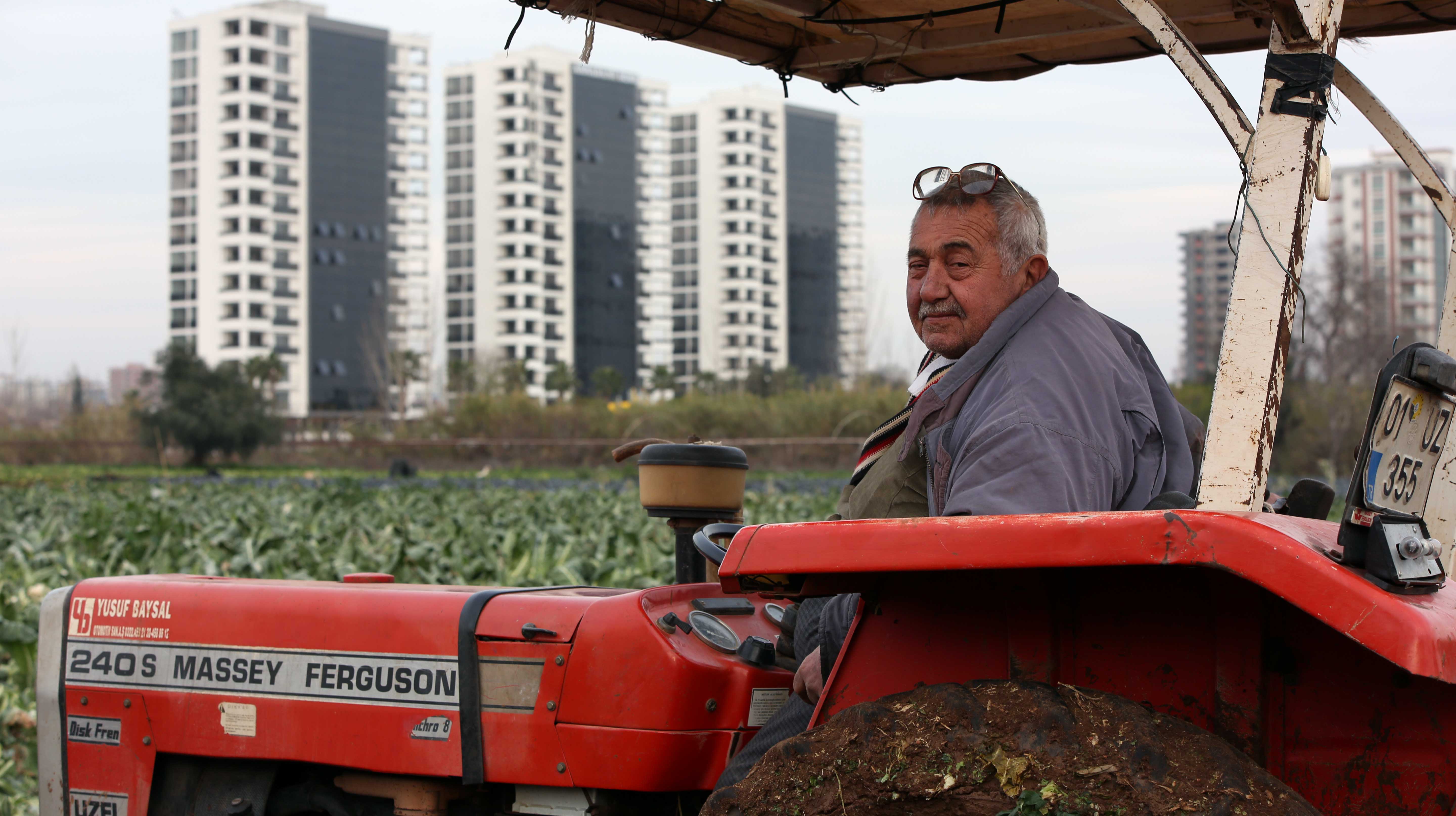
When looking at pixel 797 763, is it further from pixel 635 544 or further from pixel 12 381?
pixel 12 381

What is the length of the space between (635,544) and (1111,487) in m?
10.5

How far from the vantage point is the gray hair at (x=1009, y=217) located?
268 centimetres

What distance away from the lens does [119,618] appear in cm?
320

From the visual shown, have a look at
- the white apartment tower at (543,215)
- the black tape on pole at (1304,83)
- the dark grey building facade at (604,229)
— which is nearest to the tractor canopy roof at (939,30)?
the black tape on pole at (1304,83)

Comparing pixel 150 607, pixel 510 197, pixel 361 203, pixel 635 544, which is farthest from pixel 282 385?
pixel 150 607

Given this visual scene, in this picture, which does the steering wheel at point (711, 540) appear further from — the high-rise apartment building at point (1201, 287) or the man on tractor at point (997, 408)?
the high-rise apartment building at point (1201, 287)

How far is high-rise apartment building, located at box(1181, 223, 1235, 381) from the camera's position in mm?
97688

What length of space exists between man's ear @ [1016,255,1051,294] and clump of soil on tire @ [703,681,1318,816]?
1.12 metres

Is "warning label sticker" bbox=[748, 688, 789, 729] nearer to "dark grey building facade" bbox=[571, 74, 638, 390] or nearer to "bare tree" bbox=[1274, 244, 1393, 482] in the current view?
"bare tree" bbox=[1274, 244, 1393, 482]

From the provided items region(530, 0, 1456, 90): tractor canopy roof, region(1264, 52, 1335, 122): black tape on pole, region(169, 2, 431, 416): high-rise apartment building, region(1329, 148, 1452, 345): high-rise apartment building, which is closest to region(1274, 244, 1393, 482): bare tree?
region(530, 0, 1456, 90): tractor canopy roof

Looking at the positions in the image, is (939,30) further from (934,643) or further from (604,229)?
(604,229)

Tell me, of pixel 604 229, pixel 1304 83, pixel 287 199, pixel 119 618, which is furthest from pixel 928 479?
pixel 604 229

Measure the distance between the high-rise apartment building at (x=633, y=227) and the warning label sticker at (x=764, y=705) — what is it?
9407cm

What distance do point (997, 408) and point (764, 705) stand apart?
2.82 feet
